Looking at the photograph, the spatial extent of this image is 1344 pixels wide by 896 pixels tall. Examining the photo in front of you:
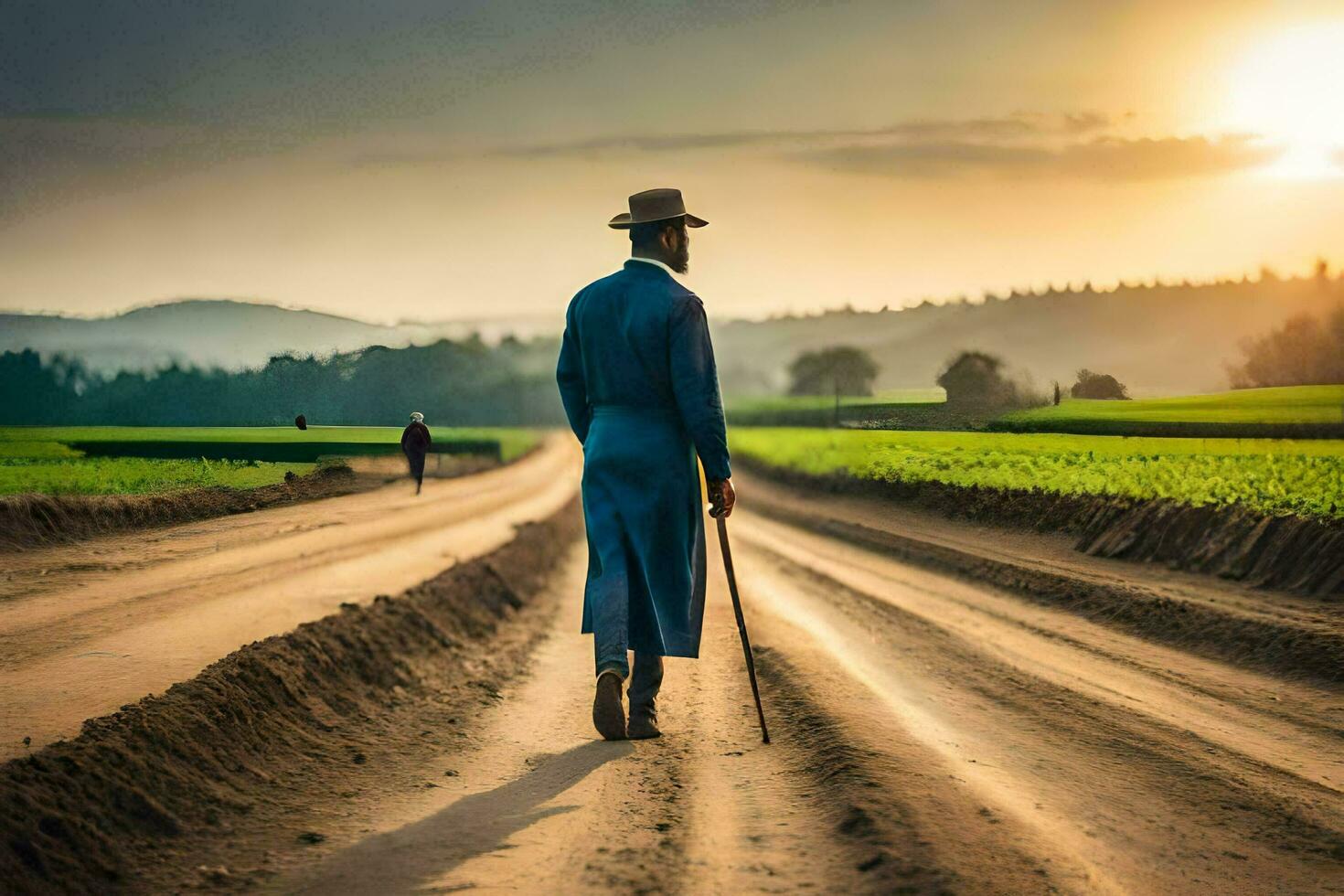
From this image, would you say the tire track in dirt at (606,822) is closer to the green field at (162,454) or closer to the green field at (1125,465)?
the green field at (162,454)

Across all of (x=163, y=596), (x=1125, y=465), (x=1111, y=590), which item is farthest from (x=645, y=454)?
(x=1125, y=465)

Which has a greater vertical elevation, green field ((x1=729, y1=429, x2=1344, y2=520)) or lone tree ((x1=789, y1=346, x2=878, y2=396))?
lone tree ((x1=789, y1=346, x2=878, y2=396))

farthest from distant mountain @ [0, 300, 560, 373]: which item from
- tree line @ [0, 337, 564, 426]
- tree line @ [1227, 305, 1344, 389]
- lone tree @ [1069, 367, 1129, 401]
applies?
tree line @ [1227, 305, 1344, 389]

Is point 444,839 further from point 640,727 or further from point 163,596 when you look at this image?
point 163,596

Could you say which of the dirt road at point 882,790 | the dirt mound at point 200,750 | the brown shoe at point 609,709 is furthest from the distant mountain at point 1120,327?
the brown shoe at point 609,709

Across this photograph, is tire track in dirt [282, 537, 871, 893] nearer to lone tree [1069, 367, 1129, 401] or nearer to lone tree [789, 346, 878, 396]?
lone tree [1069, 367, 1129, 401]

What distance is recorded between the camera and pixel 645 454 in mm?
7129

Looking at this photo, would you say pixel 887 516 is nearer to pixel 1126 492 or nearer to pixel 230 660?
pixel 1126 492

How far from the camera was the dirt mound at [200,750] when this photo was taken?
4895mm

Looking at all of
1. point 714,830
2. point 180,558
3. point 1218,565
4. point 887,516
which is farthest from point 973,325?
point 714,830

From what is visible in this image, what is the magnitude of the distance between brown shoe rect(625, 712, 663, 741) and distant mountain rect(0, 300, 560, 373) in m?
4.72

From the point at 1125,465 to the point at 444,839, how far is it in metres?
19.1

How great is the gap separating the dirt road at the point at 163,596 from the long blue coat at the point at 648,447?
2.96m

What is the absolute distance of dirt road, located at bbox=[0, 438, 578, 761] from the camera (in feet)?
25.0
